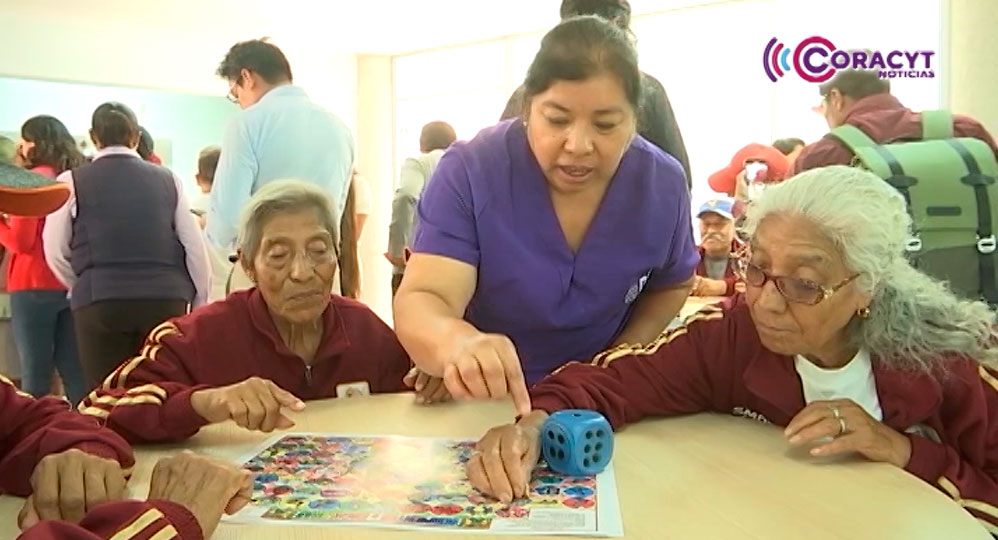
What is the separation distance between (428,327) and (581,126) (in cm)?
39

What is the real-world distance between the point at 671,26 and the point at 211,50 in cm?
375

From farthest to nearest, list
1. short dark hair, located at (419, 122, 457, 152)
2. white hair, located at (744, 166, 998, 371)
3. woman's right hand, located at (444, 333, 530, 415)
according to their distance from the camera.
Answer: short dark hair, located at (419, 122, 457, 152)
white hair, located at (744, 166, 998, 371)
woman's right hand, located at (444, 333, 530, 415)

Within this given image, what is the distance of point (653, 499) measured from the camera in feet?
3.41

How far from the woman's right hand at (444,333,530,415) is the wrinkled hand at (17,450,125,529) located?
0.40 m

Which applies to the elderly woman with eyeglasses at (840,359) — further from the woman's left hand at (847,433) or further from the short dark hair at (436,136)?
the short dark hair at (436,136)

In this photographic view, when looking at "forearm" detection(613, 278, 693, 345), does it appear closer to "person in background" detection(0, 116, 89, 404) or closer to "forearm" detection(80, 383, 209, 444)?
"forearm" detection(80, 383, 209, 444)

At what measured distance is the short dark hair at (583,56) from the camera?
1.41 metres

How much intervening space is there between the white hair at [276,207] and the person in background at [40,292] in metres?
1.97

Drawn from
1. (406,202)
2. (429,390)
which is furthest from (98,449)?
(406,202)

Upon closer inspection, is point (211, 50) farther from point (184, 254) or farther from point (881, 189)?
point (881, 189)

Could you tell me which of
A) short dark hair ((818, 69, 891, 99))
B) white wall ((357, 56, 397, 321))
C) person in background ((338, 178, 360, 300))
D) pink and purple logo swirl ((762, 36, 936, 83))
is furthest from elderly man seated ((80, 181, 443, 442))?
white wall ((357, 56, 397, 321))

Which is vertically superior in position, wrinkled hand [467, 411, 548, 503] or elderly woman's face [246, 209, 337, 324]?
elderly woman's face [246, 209, 337, 324]

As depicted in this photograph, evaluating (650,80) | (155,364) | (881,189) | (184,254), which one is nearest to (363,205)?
(184,254)

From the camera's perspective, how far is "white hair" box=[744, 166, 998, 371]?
1284 millimetres
